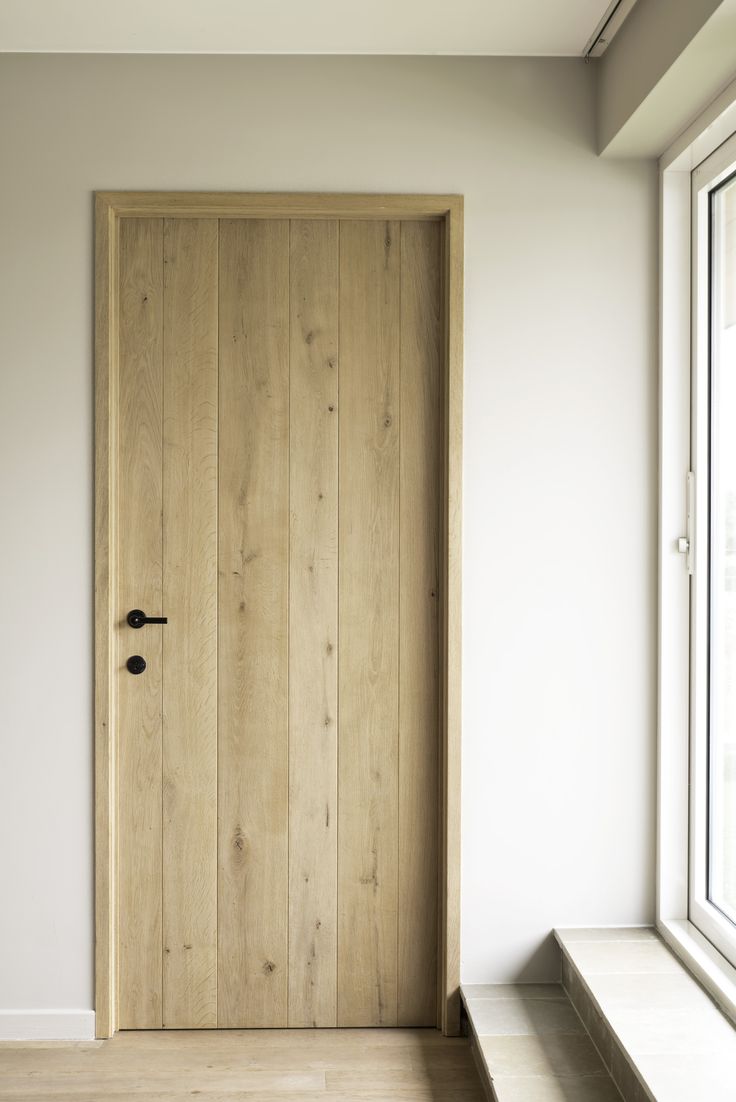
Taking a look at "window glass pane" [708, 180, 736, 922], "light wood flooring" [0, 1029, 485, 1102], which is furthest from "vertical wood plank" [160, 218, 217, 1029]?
"window glass pane" [708, 180, 736, 922]

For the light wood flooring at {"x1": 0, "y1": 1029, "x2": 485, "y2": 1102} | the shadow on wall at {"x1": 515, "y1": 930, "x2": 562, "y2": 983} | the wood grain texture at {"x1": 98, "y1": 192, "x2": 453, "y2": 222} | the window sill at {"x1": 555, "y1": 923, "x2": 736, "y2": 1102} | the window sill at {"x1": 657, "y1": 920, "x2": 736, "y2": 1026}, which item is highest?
the wood grain texture at {"x1": 98, "y1": 192, "x2": 453, "y2": 222}

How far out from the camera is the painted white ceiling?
6.45 ft

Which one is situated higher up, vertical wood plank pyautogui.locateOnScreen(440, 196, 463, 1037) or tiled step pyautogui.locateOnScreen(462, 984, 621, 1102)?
vertical wood plank pyautogui.locateOnScreen(440, 196, 463, 1037)

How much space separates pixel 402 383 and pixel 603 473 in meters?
0.56

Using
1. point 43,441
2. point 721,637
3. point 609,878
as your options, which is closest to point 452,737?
point 609,878

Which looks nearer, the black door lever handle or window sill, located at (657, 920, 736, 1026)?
window sill, located at (657, 920, 736, 1026)

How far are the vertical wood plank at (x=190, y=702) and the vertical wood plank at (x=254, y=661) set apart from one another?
0.03 meters

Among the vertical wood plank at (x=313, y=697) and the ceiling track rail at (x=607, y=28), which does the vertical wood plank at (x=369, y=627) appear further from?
the ceiling track rail at (x=607, y=28)

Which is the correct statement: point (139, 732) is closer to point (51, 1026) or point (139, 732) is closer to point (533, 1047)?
point (51, 1026)

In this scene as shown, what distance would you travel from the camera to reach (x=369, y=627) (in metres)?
2.24

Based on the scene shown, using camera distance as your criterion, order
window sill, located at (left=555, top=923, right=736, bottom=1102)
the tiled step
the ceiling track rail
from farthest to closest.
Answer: the ceiling track rail, the tiled step, window sill, located at (left=555, top=923, right=736, bottom=1102)

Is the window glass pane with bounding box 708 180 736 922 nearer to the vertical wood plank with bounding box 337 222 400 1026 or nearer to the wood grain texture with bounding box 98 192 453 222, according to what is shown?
the wood grain texture with bounding box 98 192 453 222

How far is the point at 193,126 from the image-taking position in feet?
7.11

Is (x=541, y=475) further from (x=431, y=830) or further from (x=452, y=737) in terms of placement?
(x=431, y=830)
